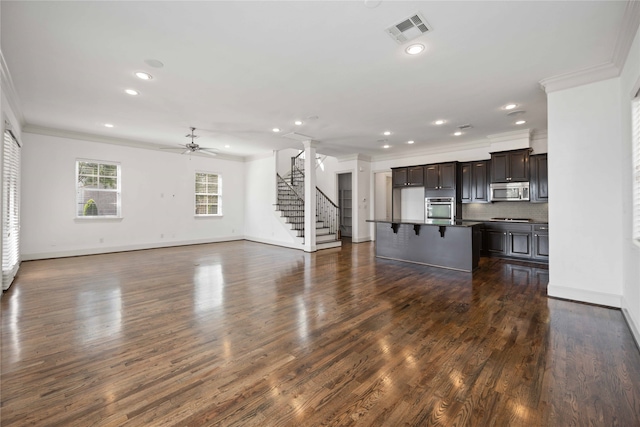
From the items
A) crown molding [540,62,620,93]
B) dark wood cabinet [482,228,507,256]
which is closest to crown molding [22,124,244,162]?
crown molding [540,62,620,93]

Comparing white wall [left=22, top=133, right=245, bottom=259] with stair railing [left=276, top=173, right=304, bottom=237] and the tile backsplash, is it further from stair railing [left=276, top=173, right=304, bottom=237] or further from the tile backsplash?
the tile backsplash

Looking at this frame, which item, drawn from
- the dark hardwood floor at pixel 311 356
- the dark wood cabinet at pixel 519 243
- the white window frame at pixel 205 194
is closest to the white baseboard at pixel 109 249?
the white window frame at pixel 205 194

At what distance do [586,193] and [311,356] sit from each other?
4.00 meters

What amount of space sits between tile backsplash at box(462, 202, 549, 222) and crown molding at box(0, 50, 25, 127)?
9.10 metres

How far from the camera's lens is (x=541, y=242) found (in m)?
6.09

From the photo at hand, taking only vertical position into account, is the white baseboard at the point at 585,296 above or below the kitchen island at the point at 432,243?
below

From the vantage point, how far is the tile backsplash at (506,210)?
22.2 ft

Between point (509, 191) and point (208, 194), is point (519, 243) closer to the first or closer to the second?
point (509, 191)

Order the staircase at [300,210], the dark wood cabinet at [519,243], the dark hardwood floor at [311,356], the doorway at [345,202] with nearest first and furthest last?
1. the dark hardwood floor at [311,356]
2. the dark wood cabinet at [519,243]
3. the staircase at [300,210]
4. the doorway at [345,202]

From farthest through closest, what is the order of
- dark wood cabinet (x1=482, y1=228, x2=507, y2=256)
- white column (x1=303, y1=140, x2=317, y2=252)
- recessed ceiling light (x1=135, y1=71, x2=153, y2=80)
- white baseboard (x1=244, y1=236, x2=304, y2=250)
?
white baseboard (x1=244, y1=236, x2=304, y2=250), white column (x1=303, y1=140, x2=317, y2=252), dark wood cabinet (x1=482, y1=228, x2=507, y2=256), recessed ceiling light (x1=135, y1=71, x2=153, y2=80)

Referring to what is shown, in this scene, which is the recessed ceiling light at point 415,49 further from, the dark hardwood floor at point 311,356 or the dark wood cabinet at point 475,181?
the dark wood cabinet at point 475,181

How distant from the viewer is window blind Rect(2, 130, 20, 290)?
4285 millimetres

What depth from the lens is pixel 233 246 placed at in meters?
8.85

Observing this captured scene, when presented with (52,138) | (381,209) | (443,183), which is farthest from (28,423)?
(381,209)
